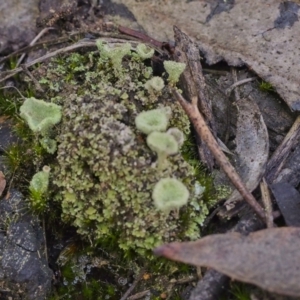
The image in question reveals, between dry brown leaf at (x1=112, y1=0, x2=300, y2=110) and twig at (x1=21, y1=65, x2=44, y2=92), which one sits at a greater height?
dry brown leaf at (x1=112, y1=0, x2=300, y2=110)

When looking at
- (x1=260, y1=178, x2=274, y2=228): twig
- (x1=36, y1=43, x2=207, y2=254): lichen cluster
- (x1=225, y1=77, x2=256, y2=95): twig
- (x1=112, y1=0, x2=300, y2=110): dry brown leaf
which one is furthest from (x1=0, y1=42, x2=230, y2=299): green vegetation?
(x1=112, y1=0, x2=300, y2=110): dry brown leaf

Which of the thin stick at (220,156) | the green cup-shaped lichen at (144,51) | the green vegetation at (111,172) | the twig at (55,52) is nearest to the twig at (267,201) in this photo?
the thin stick at (220,156)

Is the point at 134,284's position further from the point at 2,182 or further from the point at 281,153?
the point at 281,153

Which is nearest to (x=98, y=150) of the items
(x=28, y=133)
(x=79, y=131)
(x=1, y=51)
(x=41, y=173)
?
(x=79, y=131)

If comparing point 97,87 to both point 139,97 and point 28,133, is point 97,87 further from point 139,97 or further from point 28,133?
point 28,133

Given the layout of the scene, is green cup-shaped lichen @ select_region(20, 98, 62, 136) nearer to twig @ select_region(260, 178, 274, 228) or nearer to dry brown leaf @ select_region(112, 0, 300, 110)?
dry brown leaf @ select_region(112, 0, 300, 110)

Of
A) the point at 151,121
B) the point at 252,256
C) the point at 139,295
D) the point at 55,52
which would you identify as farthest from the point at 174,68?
the point at 139,295
